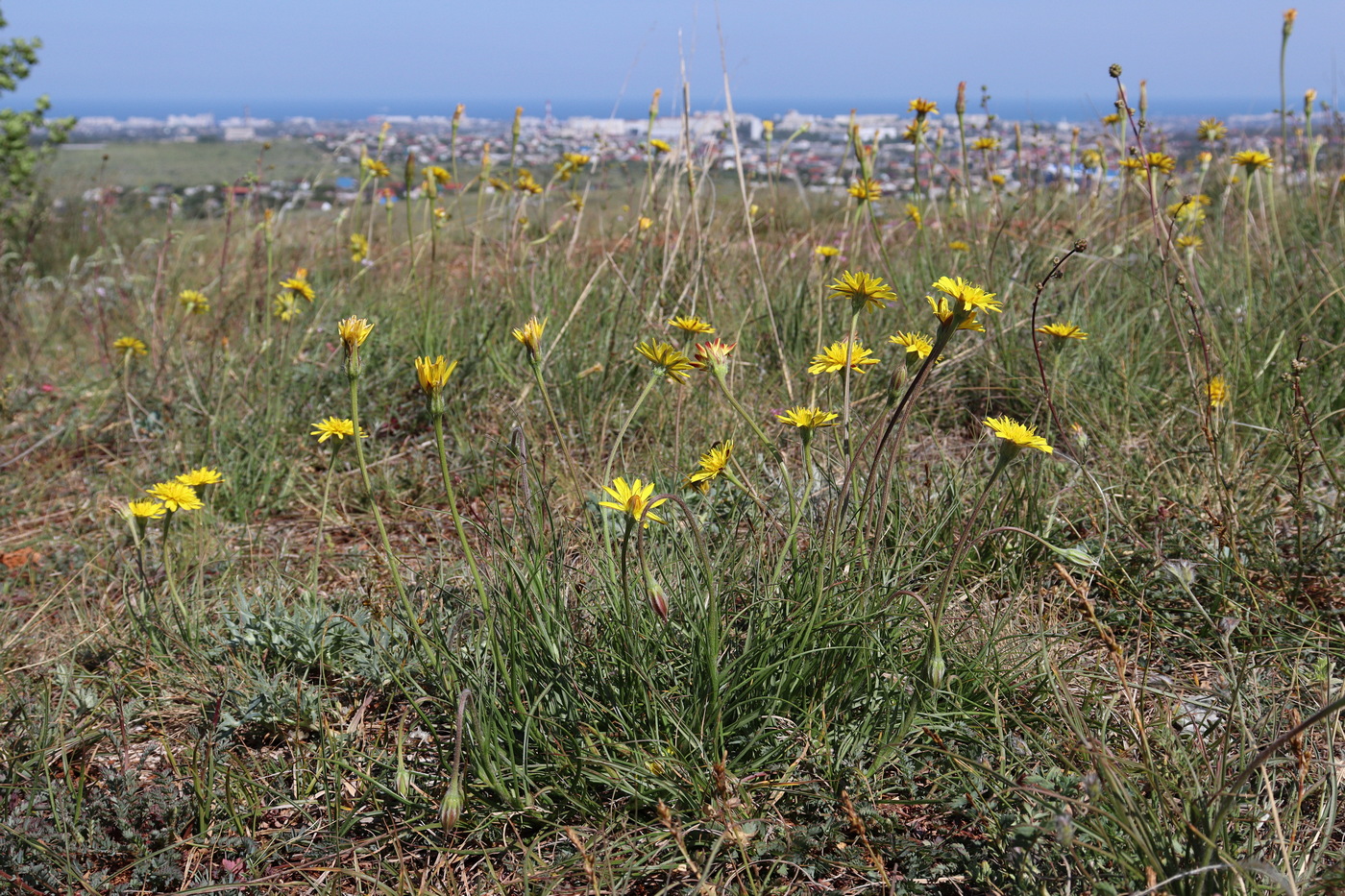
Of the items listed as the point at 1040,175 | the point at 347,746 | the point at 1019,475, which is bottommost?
the point at 347,746

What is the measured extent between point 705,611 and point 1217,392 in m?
1.56

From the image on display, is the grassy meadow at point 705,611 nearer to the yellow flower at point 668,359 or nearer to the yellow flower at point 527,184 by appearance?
the yellow flower at point 668,359

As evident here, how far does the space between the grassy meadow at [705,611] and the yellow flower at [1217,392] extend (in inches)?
0.8

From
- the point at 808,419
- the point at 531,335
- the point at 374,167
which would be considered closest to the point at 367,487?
the point at 531,335

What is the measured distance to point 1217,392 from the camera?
2223mm

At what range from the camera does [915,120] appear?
3010 mm

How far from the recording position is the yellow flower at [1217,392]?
2.18m

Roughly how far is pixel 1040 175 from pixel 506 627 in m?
4.23

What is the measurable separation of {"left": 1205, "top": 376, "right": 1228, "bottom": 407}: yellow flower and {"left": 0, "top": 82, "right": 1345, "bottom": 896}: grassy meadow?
0.02 metres

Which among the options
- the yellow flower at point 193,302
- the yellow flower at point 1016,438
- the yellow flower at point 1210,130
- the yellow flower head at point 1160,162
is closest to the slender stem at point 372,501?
the yellow flower at point 1016,438

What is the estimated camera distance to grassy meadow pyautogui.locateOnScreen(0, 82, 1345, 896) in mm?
1307

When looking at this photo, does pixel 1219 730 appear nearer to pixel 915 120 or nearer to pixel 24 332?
pixel 915 120

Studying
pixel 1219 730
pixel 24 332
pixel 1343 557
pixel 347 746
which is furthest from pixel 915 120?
pixel 24 332

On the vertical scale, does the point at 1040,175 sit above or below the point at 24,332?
above
